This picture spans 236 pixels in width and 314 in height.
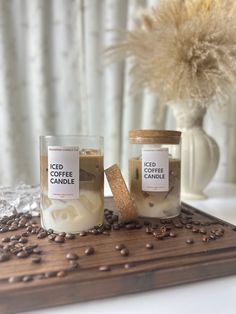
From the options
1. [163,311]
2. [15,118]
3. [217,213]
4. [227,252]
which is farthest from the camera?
[15,118]

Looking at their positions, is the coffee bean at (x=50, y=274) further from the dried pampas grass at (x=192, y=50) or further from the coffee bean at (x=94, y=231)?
the dried pampas grass at (x=192, y=50)

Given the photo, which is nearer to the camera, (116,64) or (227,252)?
(227,252)

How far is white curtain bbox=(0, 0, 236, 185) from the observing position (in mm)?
1119

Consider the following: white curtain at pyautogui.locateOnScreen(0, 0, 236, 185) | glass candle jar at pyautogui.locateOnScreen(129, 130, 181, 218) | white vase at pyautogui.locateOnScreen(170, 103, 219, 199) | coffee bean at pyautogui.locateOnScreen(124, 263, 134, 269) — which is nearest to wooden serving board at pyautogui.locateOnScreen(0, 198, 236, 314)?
coffee bean at pyautogui.locateOnScreen(124, 263, 134, 269)

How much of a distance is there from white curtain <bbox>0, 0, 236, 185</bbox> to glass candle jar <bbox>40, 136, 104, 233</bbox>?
24.3 inches

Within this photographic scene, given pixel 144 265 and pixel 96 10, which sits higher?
pixel 96 10

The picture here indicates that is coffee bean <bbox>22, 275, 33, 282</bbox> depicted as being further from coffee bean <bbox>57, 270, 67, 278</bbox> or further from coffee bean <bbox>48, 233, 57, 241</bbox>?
coffee bean <bbox>48, 233, 57, 241</bbox>

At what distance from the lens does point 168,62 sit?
31.5 inches

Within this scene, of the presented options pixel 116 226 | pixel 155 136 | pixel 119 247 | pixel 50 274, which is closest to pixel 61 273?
pixel 50 274

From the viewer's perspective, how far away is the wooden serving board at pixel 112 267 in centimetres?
35

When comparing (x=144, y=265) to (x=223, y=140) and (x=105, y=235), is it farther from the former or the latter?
(x=223, y=140)

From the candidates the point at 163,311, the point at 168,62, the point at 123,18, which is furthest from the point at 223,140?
the point at 163,311

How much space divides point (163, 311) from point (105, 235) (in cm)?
21

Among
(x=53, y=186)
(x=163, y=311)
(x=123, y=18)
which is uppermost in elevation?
(x=123, y=18)
